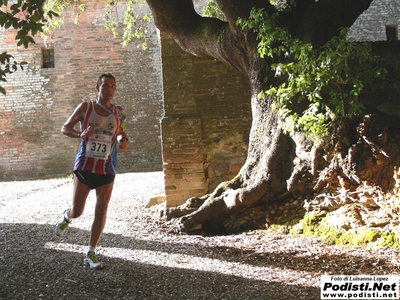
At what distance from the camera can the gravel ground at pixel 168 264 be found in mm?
3355

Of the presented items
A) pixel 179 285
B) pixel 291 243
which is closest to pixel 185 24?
pixel 291 243

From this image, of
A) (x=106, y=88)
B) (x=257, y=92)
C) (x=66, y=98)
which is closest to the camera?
(x=106, y=88)

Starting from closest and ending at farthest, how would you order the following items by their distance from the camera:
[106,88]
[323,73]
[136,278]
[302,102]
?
1. [136,278]
2. [106,88]
3. [323,73]
4. [302,102]

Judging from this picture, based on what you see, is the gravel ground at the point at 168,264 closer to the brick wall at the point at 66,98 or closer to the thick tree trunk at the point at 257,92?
the thick tree trunk at the point at 257,92

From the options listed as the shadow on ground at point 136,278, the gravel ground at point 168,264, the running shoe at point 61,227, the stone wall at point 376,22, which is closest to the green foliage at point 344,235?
the gravel ground at point 168,264

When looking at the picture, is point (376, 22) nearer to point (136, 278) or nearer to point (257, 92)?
point (257, 92)

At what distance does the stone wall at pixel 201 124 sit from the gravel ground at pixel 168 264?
0.96 metres

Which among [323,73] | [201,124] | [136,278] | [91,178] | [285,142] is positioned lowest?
[136,278]

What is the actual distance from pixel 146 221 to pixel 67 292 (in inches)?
139

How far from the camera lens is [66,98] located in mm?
16406

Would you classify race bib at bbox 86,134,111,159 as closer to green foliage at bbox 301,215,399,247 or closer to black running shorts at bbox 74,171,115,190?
black running shorts at bbox 74,171,115,190

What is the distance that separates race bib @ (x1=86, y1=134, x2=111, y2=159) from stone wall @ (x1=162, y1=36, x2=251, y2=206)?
3.04m

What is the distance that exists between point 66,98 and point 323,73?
13.6 metres

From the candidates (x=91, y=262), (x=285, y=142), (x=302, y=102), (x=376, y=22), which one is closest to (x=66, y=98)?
(x=376, y=22)
